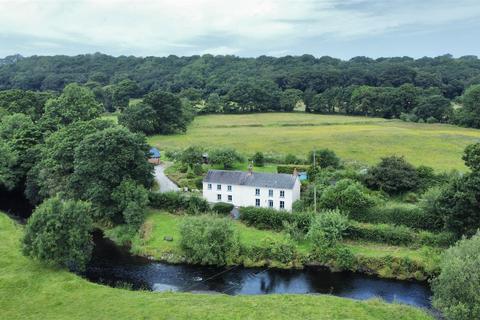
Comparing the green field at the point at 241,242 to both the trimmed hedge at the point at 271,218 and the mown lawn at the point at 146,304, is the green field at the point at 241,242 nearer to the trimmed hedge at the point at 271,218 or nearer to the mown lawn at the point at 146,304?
the trimmed hedge at the point at 271,218

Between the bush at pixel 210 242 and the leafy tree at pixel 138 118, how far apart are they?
59.9m

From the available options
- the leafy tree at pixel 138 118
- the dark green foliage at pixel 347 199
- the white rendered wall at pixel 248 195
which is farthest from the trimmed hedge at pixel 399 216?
the leafy tree at pixel 138 118

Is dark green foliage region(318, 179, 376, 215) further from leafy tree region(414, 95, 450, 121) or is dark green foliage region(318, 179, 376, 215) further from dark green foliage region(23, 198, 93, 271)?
leafy tree region(414, 95, 450, 121)

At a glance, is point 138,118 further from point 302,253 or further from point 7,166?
point 302,253

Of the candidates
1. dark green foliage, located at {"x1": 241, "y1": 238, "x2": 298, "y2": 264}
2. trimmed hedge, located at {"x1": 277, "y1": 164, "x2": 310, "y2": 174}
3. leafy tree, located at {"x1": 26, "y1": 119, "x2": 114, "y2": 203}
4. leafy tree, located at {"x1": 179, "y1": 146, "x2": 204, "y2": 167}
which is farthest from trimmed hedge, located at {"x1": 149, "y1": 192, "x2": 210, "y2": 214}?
trimmed hedge, located at {"x1": 277, "y1": 164, "x2": 310, "y2": 174}

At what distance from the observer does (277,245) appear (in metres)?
44.0

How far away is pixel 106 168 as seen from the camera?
52.9 meters

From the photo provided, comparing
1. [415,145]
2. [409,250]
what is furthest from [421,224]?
[415,145]

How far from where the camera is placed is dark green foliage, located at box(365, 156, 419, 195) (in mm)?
55625

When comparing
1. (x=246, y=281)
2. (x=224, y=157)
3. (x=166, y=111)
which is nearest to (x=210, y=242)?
(x=246, y=281)

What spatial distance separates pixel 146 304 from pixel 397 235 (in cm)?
2660

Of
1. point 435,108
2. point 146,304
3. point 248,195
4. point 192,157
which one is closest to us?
point 146,304

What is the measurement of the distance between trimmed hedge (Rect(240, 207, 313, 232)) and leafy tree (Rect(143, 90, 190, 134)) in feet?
193

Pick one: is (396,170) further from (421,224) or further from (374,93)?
(374,93)
